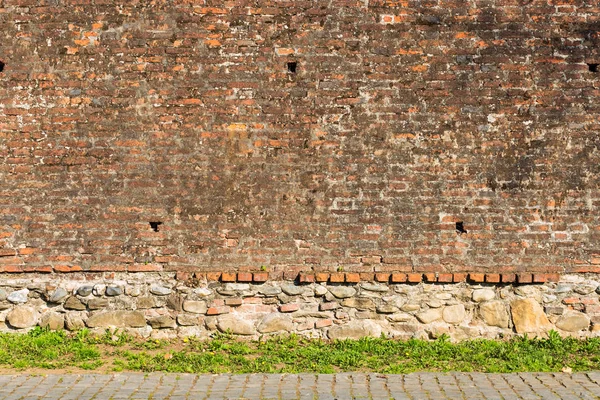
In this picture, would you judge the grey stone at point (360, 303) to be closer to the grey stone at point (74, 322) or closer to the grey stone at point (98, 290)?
the grey stone at point (98, 290)

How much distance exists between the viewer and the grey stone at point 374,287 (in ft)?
20.7

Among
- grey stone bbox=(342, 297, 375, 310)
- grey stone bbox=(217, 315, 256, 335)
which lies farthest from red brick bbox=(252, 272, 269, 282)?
grey stone bbox=(342, 297, 375, 310)

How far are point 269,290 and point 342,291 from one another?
2.72ft

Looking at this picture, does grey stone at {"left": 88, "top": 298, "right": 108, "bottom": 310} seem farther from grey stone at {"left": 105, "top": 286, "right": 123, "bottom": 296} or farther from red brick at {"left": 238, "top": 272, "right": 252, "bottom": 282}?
red brick at {"left": 238, "top": 272, "right": 252, "bottom": 282}

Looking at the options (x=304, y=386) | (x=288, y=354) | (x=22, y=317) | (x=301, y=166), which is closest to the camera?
(x=304, y=386)

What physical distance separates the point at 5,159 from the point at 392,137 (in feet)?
14.5

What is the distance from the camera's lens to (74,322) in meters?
6.29

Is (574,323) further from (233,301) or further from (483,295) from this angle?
(233,301)

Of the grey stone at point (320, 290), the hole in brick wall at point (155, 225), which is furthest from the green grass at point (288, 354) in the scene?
the hole in brick wall at point (155, 225)

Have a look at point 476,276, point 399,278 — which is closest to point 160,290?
point 399,278

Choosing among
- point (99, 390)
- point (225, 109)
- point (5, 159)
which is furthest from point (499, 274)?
point (5, 159)

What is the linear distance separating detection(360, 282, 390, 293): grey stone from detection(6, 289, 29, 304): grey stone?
3820 millimetres

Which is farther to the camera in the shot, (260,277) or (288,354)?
(260,277)

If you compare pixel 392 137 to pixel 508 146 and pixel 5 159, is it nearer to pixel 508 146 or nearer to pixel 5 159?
pixel 508 146
